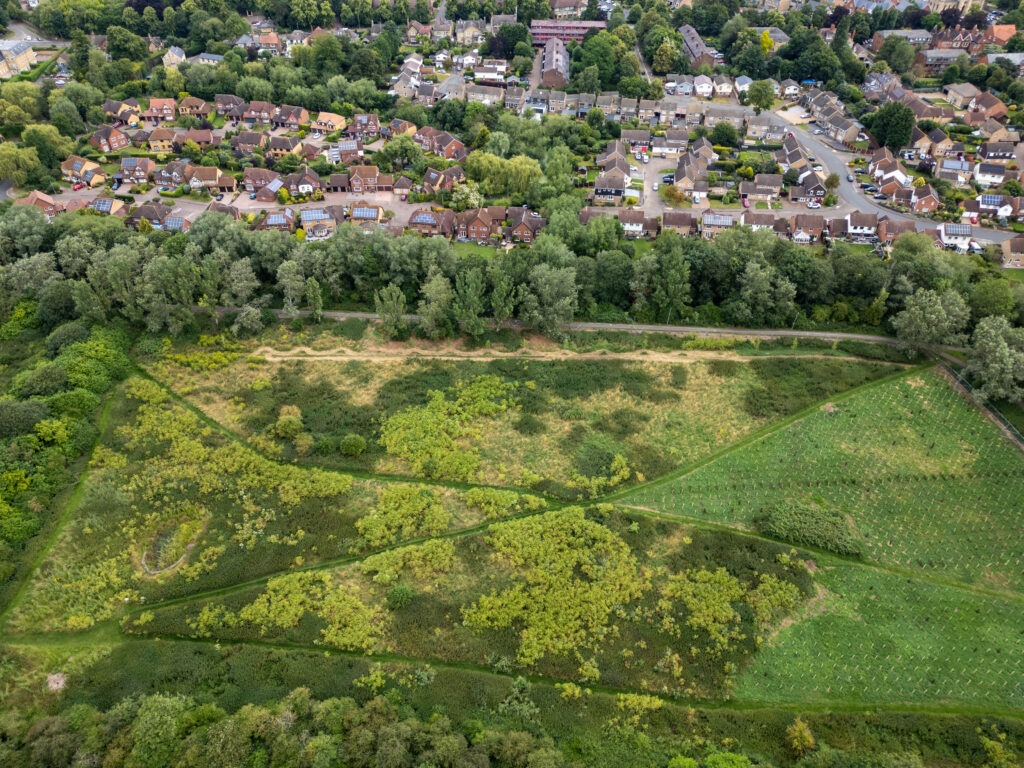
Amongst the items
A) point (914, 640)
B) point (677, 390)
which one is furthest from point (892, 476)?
point (677, 390)

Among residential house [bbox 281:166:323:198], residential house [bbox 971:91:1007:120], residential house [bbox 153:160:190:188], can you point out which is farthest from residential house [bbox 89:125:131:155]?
residential house [bbox 971:91:1007:120]

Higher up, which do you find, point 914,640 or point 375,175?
point 375,175

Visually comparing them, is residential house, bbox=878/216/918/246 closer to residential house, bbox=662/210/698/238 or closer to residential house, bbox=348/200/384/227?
residential house, bbox=662/210/698/238

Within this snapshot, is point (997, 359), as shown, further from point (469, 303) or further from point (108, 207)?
point (108, 207)

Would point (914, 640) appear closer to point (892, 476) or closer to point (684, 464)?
point (892, 476)

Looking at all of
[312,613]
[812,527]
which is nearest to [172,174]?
[312,613]

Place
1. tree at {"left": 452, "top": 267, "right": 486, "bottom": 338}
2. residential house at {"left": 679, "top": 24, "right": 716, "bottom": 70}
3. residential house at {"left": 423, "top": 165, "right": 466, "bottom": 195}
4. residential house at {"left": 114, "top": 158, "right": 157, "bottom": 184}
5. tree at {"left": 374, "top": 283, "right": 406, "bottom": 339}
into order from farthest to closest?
residential house at {"left": 679, "top": 24, "right": 716, "bottom": 70} → residential house at {"left": 114, "top": 158, "right": 157, "bottom": 184} → residential house at {"left": 423, "top": 165, "right": 466, "bottom": 195} → tree at {"left": 452, "top": 267, "right": 486, "bottom": 338} → tree at {"left": 374, "top": 283, "right": 406, "bottom": 339}

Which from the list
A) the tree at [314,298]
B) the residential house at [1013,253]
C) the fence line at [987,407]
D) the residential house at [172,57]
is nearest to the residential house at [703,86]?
the residential house at [1013,253]
